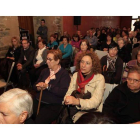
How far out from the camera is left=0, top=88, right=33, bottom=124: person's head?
1077 mm

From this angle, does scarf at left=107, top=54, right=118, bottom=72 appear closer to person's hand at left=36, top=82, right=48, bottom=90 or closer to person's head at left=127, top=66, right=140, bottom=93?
person's head at left=127, top=66, right=140, bottom=93

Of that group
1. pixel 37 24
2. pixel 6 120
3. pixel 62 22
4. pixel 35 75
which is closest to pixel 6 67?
pixel 35 75

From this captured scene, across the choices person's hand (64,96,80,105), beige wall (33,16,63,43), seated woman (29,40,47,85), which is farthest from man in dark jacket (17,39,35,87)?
beige wall (33,16,63,43)

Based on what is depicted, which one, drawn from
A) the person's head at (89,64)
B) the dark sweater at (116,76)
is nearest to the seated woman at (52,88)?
the person's head at (89,64)

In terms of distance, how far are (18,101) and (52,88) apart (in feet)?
3.26

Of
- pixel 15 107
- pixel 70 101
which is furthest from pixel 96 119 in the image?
pixel 70 101

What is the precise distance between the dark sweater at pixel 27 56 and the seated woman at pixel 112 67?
1822 millimetres

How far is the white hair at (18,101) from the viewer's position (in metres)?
1.11

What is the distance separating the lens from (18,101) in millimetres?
1146

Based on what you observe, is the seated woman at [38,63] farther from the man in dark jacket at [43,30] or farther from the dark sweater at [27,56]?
the man in dark jacket at [43,30]

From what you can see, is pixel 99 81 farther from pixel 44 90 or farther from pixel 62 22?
pixel 62 22

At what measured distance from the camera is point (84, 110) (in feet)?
6.08

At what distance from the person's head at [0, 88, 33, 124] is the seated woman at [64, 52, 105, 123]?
684mm

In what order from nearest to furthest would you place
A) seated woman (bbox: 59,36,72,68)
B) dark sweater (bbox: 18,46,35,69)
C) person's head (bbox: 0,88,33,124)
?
person's head (bbox: 0,88,33,124) → dark sweater (bbox: 18,46,35,69) → seated woman (bbox: 59,36,72,68)
